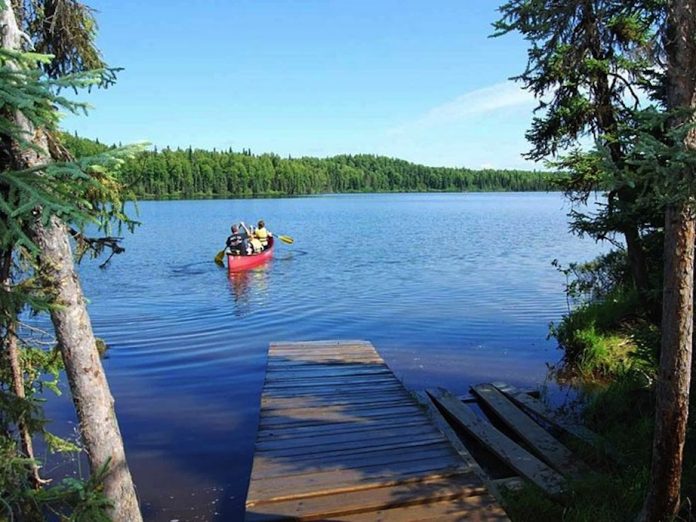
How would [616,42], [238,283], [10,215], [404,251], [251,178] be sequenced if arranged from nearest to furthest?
[10,215]
[616,42]
[238,283]
[404,251]
[251,178]

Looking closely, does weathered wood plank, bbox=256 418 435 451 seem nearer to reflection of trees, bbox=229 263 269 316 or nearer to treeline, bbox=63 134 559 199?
reflection of trees, bbox=229 263 269 316

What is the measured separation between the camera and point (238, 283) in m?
21.2

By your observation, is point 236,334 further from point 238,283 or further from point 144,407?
point 238,283

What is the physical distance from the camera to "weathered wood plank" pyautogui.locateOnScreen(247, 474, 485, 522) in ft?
15.2

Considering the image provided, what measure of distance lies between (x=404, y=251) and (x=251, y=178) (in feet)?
389

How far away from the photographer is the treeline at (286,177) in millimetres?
131375

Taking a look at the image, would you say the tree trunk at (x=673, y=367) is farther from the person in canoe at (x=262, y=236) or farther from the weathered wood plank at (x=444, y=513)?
the person in canoe at (x=262, y=236)

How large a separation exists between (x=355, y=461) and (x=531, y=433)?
2.80 m

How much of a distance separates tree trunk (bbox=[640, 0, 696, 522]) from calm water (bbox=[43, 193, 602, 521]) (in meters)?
4.24

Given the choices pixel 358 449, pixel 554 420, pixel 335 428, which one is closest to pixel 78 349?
pixel 358 449

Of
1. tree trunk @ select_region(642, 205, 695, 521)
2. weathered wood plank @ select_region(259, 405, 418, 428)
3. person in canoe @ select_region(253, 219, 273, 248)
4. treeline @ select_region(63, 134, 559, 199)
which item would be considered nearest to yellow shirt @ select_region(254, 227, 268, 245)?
person in canoe @ select_region(253, 219, 273, 248)

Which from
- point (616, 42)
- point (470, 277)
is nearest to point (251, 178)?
point (470, 277)

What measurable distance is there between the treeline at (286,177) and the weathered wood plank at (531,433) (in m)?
95.0

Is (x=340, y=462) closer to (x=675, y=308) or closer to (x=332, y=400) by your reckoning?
(x=332, y=400)
